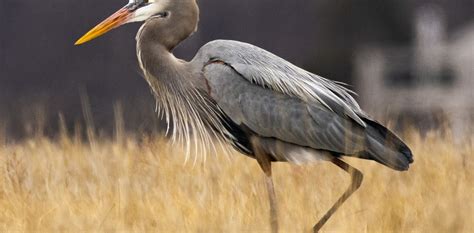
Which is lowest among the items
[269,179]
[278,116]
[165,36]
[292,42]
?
[292,42]

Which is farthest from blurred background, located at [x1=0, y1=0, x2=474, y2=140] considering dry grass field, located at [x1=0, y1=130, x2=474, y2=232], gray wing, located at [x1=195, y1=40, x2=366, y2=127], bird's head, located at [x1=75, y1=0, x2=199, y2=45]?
gray wing, located at [x1=195, y1=40, x2=366, y2=127]

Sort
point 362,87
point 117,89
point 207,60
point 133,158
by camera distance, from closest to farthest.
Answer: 1. point 207,60
2. point 133,158
3. point 117,89
4. point 362,87

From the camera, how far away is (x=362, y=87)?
32.4 m

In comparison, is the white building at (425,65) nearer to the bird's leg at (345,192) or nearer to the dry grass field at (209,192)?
the dry grass field at (209,192)

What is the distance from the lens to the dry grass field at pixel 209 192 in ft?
18.9

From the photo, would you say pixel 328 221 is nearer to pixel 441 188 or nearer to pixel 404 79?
pixel 441 188

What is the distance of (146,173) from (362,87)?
2528 cm

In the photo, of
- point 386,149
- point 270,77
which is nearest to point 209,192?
point 270,77

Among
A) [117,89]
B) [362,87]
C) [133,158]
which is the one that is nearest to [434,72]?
[362,87]

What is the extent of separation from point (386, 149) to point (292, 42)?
A: 24.8 meters

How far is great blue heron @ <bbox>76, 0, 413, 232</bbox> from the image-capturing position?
6.57m

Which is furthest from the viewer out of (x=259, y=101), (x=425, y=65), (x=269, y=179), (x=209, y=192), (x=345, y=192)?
(x=425, y=65)

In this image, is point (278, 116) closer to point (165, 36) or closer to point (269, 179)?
point (269, 179)

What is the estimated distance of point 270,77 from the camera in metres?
6.67
